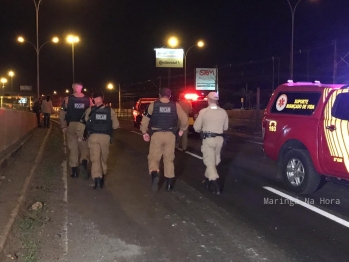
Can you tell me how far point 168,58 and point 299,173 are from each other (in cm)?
4606

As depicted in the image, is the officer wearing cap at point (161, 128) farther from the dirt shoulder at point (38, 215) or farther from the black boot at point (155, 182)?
the dirt shoulder at point (38, 215)

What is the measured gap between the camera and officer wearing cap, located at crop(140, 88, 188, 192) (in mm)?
8461

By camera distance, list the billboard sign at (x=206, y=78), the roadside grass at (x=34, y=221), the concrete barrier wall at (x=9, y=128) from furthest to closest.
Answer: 1. the billboard sign at (x=206, y=78)
2. the concrete barrier wall at (x=9, y=128)
3. the roadside grass at (x=34, y=221)

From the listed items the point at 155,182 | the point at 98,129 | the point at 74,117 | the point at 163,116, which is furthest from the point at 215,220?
the point at 74,117

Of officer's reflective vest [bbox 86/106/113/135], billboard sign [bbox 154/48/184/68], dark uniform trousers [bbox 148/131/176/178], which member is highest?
billboard sign [bbox 154/48/184/68]

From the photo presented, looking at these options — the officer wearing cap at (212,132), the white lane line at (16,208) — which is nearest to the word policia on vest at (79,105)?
the white lane line at (16,208)

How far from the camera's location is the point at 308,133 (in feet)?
27.2

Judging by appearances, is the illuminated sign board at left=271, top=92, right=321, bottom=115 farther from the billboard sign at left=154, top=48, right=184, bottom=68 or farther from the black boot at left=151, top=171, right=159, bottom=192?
the billboard sign at left=154, top=48, right=184, bottom=68

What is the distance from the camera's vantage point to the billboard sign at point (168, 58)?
53.2m

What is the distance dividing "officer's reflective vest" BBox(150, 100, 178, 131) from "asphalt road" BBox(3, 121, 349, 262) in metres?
1.21

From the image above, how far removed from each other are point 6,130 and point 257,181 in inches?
286

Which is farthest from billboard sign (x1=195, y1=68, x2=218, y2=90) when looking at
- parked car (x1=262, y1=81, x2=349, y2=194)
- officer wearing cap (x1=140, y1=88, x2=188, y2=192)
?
officer wearing cap (x1=140, y1=88, x2=188, y2=192)

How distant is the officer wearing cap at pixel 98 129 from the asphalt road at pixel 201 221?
1.80 feet

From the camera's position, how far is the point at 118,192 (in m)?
8.67
